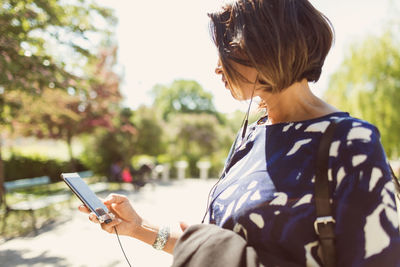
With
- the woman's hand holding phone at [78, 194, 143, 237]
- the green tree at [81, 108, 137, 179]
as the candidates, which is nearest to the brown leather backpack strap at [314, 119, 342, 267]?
the woman's hand holding phone at [78, 194, 143, 237]

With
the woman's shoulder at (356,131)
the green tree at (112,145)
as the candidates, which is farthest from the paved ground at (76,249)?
the green tree at (112,145)

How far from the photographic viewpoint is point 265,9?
3.51 feet

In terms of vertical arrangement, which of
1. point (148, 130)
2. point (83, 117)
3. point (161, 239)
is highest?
point (161, 239)

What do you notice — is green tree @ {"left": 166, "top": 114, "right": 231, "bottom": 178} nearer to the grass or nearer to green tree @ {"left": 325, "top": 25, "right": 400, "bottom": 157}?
green tree @ {"left": 325, "top": 25, "right": 400, "bottom": 157}

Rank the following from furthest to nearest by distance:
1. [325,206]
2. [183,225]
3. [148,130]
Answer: [148,130] < [183,225] < [325,206]

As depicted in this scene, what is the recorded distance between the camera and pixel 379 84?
617 inches

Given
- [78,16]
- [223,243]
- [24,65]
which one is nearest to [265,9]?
[223,243]

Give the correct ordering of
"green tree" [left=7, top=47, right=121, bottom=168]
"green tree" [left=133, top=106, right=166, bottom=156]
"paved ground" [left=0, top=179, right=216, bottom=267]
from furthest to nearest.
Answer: "green tree" [left=133, top=106, right=166, bottom=156], "green tree" [left=7, top=47, right=121, bottom=168], "paved ground" [left=0, top=179, right=216, bottom=267]

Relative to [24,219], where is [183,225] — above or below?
above

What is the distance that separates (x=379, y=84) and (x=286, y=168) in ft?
56.0

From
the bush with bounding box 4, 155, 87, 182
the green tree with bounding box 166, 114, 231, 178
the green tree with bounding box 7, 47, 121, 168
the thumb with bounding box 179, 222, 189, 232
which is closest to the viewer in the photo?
the thumb with bounding box 179, 222, 189, 232

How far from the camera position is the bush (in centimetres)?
1816

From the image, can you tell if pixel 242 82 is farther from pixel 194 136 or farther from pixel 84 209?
pixel 194 136

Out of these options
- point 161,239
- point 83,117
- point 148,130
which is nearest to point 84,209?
point 161,239
